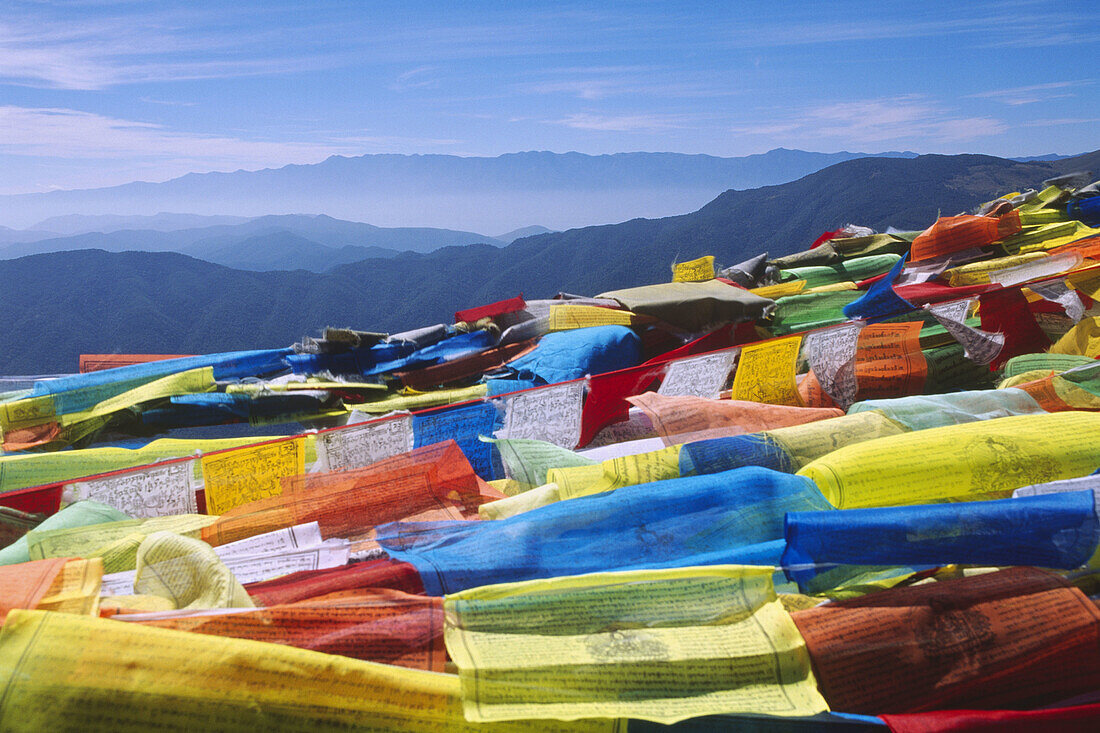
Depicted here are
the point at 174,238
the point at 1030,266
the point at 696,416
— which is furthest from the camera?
the point at 174,238

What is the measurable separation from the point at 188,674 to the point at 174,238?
65.3 metres

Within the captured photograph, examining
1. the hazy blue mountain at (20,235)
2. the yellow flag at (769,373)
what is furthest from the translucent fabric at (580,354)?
the hazy blue mountain at (20,235)

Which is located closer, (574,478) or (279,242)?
(574,478)

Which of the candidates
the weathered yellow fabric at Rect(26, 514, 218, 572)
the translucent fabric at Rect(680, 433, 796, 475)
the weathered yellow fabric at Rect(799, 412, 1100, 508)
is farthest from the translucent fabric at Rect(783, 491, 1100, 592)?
the weathered yellow fabric at Rect(26, 514, 218, 572)

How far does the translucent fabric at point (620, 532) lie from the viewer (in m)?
1.01

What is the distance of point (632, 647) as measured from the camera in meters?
0.83

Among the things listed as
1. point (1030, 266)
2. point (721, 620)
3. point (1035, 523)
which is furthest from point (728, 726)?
point (1030, 266)

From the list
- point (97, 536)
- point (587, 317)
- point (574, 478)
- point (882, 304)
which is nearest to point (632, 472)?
point (574, 478)

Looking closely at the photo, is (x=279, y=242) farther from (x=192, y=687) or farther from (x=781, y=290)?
(x=192, y=687)

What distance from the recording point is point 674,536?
1.09m

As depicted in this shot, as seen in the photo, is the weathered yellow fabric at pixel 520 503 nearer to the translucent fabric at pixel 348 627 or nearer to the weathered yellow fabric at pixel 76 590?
the translucent fabric at pixel 348 627

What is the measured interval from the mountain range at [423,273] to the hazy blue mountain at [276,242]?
910 cm

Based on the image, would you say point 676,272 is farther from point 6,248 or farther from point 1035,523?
point 6,248

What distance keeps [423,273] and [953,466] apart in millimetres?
22955
